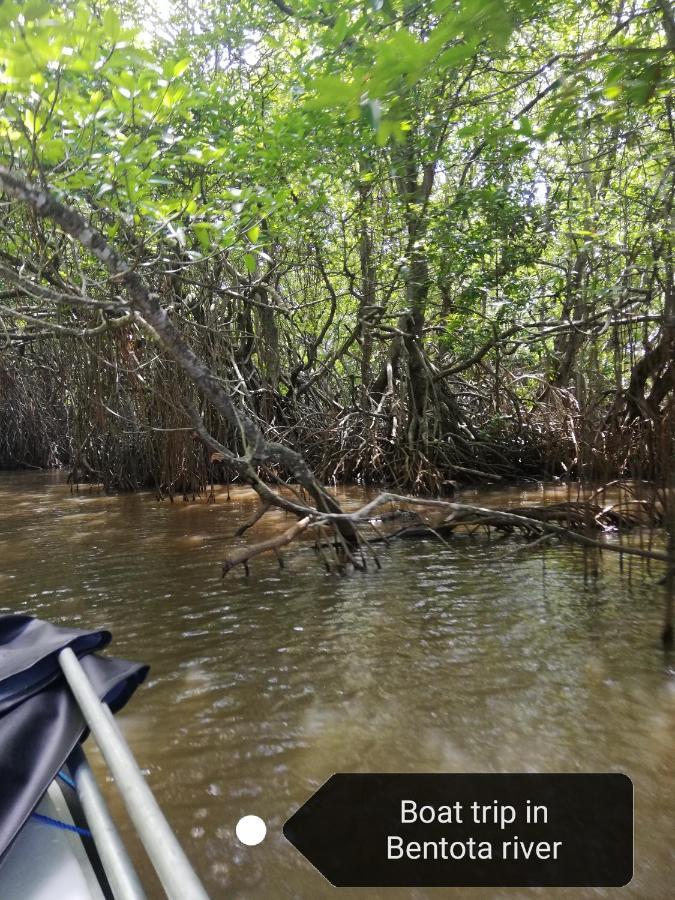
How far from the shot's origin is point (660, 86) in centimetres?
213

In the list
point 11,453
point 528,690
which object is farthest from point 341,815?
point 11,453

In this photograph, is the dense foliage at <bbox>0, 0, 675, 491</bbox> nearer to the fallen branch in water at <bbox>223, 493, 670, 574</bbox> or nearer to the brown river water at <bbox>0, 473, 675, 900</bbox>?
the fallen branch in water at <bbox>223, 493, 670, 574</bbox>

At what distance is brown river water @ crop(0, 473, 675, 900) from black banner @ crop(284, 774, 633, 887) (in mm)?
44

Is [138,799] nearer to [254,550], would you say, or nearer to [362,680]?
[362,680]

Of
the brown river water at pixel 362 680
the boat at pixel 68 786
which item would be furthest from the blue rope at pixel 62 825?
the brown river water at pixel 362 680

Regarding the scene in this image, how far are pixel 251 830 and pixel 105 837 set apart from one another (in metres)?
0.83

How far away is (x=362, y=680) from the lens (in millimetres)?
2652

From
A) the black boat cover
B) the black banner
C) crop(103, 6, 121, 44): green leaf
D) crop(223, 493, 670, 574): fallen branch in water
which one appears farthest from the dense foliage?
the black banner

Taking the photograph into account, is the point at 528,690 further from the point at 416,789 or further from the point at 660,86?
the point at 660,86

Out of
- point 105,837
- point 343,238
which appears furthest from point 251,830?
point 343,238

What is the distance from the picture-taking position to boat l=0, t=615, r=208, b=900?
36.0 inches

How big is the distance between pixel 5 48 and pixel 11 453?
1357cm

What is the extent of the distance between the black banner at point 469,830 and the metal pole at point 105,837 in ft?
2.41

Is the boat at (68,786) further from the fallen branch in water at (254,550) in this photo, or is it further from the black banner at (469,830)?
the fallen branch in water at (254,550)
